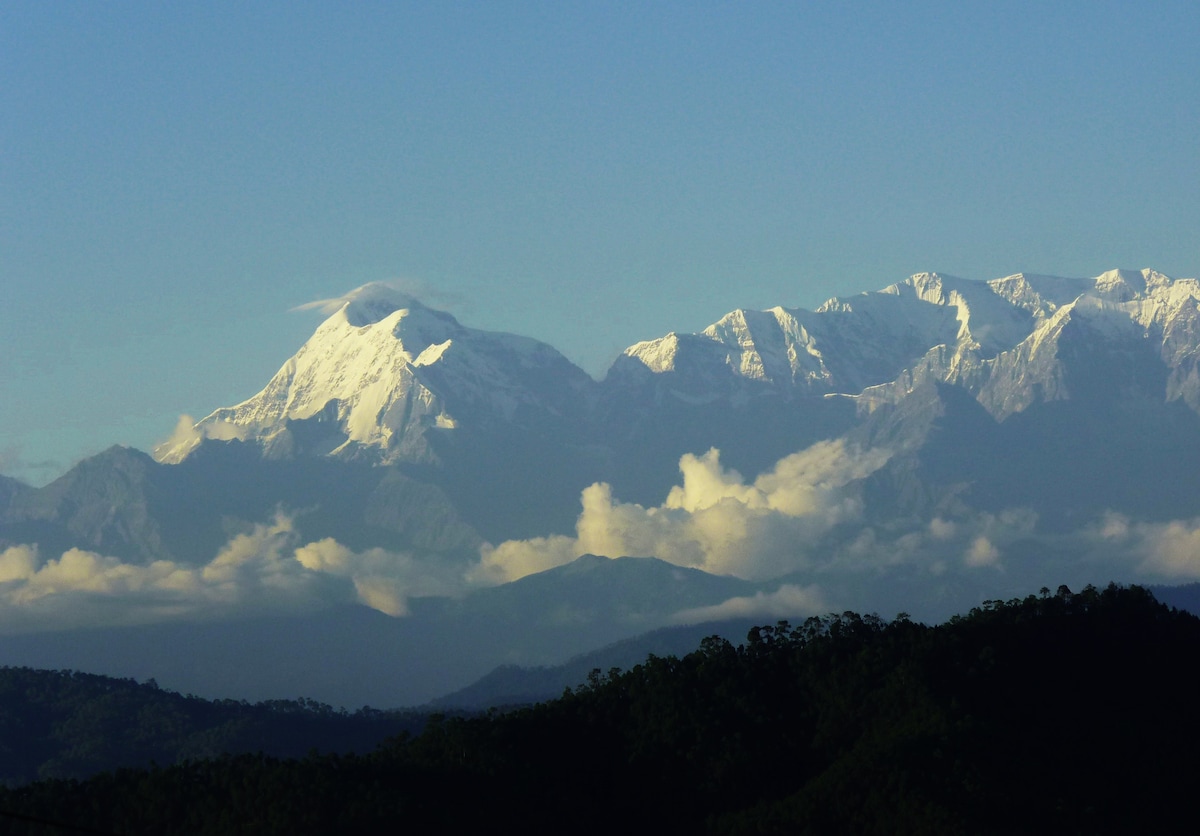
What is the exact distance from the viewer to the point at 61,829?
190 metres

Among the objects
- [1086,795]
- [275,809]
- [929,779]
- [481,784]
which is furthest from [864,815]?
[275,809]

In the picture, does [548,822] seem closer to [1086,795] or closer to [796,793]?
[796,793]

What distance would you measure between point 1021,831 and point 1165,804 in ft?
60.6

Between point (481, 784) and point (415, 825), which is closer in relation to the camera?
point (415, 825)

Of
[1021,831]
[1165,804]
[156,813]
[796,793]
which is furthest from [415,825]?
[1165,804]

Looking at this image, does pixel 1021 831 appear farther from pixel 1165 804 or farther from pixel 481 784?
pixel 481 784

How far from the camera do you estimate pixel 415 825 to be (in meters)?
187

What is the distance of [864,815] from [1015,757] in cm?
1878

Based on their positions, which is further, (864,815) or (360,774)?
(360,774)

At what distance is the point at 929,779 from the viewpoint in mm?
Result: 189125

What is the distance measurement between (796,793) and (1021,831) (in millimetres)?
24675

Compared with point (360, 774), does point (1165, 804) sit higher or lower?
lower

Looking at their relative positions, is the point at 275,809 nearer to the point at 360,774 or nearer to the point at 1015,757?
the point at 360,774

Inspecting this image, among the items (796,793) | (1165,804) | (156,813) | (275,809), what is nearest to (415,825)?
(275,809)
